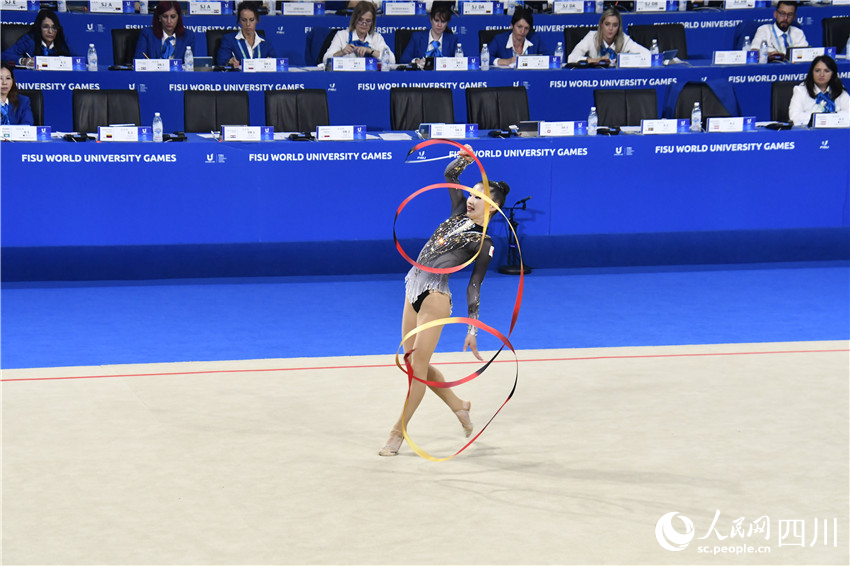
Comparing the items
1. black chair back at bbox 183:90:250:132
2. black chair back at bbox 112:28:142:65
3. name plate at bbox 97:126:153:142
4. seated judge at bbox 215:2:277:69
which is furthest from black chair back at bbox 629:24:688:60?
name plate at bbox 97:126:153:142

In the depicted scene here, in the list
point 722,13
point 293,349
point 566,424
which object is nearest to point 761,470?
point 566,424

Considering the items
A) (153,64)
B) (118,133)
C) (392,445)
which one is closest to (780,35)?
(153,64)

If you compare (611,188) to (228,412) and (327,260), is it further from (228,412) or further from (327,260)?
(228,412)

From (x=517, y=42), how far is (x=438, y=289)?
615cm

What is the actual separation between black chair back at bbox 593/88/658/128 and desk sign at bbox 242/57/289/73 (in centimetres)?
299

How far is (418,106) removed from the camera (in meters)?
9.70

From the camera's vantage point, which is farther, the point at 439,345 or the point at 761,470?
the point at 439,345

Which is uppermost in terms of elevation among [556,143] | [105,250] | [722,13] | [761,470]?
[722,13]

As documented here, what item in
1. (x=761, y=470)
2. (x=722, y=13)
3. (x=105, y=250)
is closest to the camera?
(x=761, y=470)

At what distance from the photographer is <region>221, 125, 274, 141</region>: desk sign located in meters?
8.49

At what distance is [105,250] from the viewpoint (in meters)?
8.72

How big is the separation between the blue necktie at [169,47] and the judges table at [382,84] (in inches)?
19.3

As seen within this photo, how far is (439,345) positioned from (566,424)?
163 centimetres

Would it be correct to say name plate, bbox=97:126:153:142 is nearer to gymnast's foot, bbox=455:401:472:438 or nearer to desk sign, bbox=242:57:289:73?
desk sign, bbox=242:57:289:73
